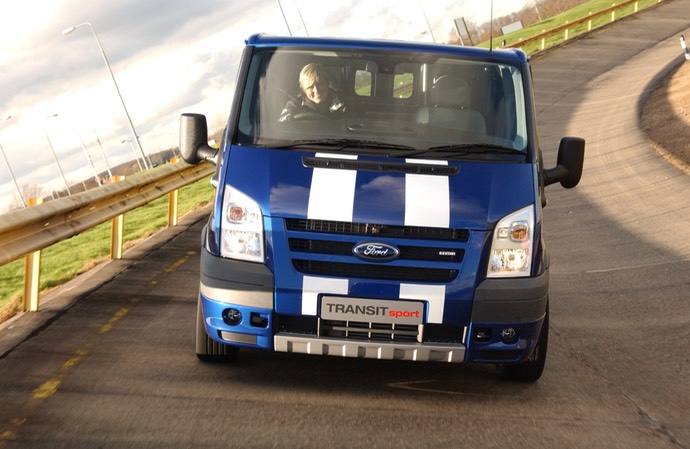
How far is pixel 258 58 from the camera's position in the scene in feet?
22.1

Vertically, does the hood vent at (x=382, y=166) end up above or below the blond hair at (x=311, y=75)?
below

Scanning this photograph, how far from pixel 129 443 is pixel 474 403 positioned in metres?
2.01

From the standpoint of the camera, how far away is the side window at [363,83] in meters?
6.69

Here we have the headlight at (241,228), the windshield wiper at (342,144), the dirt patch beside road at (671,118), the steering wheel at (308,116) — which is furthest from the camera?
the dirt patch beside road at (671,118)

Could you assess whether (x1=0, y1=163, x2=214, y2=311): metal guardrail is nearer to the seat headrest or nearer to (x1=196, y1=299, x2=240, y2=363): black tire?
(x1=196, y1=299, x2=240, y2=363): black tire

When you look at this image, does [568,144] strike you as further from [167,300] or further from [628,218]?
[628,218]

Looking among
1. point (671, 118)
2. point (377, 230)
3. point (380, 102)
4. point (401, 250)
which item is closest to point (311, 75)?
point (380, 102)

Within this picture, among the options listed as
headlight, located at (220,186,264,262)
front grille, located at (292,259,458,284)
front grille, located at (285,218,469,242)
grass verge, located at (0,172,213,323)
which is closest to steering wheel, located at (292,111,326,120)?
headlight, located at (220,186,264,262)

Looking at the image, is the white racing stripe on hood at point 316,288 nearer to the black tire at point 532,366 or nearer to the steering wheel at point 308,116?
the steering wheel at point 308,116

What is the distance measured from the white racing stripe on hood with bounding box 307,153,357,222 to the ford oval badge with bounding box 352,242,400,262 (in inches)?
6.4

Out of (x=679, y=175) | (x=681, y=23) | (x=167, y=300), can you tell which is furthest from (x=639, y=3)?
(x=167, y=300)

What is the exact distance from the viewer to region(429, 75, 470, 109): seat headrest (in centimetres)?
658

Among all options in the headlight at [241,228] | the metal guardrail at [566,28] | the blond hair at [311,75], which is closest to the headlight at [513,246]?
the headlight at [241,228]

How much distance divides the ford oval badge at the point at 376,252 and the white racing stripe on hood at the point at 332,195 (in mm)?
163
